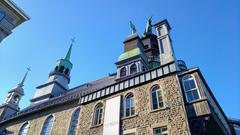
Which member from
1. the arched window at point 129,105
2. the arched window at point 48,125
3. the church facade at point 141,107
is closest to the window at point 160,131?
the church facade at point 141,107

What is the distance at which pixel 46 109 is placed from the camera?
2023 centimetres

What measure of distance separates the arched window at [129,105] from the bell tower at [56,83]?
1714cm

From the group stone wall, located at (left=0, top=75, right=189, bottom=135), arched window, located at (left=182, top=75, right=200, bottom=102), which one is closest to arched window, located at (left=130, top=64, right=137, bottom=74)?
stone wall, located at (left=0, top=75, right=189, bottom=135)

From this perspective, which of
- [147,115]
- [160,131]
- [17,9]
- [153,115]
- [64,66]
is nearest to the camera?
[160,131]

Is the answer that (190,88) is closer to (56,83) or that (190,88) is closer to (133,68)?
(133,68)

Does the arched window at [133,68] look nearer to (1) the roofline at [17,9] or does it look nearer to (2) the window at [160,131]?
(2) the window at [160,131]

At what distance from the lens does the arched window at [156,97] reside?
1303 centimetres

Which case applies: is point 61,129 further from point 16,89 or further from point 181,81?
point 16,89

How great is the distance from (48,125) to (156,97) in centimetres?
1120

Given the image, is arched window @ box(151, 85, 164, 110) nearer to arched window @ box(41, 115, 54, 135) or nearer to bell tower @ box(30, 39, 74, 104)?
arched window @ box(41, 115, 54, 135)

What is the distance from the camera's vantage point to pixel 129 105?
14.3 m

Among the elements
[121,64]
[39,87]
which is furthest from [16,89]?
[121,64]

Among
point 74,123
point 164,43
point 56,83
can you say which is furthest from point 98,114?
point 56,83

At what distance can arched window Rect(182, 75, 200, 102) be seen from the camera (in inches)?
487
